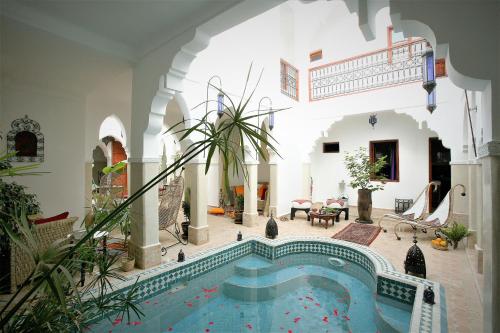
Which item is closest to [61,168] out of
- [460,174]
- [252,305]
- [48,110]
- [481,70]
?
[48,110]

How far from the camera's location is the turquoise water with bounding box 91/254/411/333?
2926 mm

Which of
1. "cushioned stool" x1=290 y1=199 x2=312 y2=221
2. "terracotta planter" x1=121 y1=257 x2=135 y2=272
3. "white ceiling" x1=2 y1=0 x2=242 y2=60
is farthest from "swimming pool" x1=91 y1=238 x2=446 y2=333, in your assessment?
"white ceiling" x1=2 y1=0 x2=242 y2=60

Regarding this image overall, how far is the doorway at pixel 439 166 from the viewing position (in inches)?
321

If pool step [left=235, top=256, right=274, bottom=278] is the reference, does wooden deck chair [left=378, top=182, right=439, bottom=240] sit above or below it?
above

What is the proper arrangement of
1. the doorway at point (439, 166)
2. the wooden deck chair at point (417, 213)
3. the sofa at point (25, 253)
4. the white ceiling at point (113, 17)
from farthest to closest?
the doorway at point (439, 166)
the wooden deck chair at point (417, 213)
the sofa at point (25, 253)
the white ceiling at point (113, 17)

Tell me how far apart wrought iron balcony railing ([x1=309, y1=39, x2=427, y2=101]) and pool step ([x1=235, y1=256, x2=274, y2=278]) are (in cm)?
577

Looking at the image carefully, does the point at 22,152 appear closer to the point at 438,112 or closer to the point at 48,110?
the point at 48,110

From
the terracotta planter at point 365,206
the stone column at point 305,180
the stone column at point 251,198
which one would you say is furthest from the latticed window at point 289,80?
the terracotta planter at point 365,206

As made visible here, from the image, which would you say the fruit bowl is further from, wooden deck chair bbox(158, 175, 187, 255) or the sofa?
the sofa

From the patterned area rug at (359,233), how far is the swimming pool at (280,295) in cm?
79

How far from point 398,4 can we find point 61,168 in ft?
21.2

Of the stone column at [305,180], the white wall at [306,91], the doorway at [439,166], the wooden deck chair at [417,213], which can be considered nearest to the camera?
the wooden deck chair at [417,213]

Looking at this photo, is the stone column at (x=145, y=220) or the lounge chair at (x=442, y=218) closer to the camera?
the stone column at (x=145, y=220)

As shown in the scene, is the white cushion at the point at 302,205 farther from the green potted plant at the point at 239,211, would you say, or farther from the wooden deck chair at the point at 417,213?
the wooden deck chair at the point at 417,213
